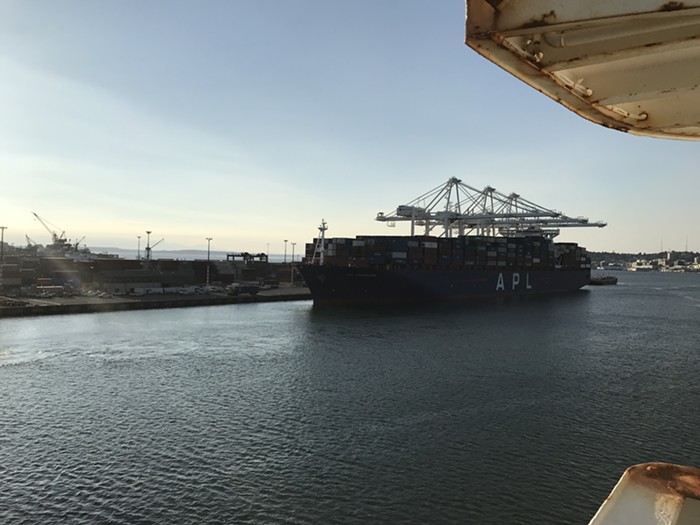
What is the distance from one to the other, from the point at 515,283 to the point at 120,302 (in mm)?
48996

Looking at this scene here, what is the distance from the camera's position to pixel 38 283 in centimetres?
5178

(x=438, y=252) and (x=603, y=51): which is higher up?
(x=438, y=252)

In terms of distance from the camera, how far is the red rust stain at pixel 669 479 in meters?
3.07

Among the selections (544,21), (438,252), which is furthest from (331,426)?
(438,252)

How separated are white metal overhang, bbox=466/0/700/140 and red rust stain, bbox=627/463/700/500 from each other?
2.61 m

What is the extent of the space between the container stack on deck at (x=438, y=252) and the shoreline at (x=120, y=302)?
7.43m

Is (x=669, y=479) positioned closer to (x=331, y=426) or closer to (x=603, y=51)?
(x=603, y=51)

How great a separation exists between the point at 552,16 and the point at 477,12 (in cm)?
41

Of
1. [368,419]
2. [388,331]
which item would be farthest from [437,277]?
[368,419]

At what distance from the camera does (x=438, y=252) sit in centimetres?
5438

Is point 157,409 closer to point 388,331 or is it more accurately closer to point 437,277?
point 388,331

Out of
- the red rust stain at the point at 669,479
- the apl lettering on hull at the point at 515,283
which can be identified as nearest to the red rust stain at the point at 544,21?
the red rust stain at the point at 669,479

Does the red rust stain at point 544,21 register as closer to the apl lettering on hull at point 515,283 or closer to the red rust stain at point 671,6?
the red rust stain at point 671,6

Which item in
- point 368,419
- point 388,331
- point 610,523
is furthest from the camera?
point 388,331
